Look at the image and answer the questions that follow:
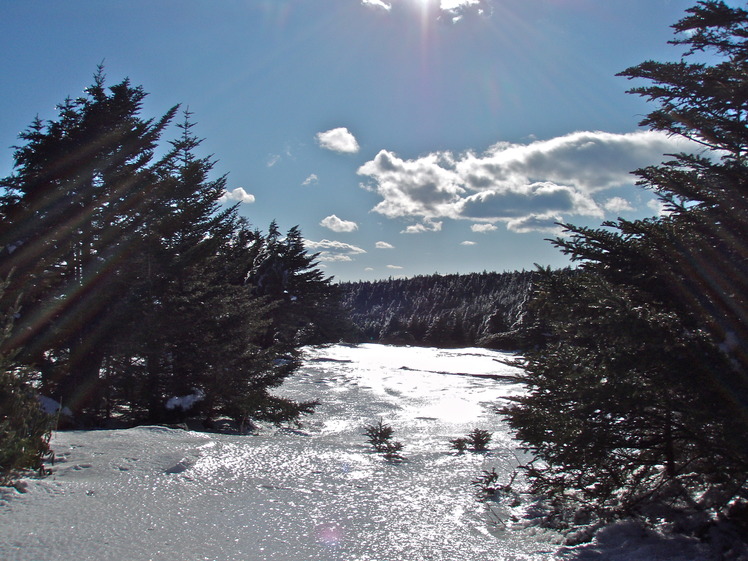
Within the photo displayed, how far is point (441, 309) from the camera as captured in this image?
5869 centimetres

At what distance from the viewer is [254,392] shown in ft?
28.5

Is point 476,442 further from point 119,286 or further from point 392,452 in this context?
point 119,286

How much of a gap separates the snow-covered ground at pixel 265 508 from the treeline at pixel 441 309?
2041cm

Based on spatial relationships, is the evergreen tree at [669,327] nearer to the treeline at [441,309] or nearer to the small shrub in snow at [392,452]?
the small shrub in snow at [392,452]

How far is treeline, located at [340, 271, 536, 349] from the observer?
1308 inches

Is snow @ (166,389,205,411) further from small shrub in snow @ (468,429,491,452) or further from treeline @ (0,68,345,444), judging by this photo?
small shrub in snow @ (468,429,491,452)

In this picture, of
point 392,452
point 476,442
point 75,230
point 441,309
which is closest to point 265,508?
point 392,452

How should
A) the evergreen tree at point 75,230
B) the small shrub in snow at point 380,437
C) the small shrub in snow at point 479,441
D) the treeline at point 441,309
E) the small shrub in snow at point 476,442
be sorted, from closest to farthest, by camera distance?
the small shrub in snow at point 380,437
the small shrub in snow at point 476,442
the small shrub in snow at point 479,441
the evergreen tree at point 75,230
the treeline at point 441,309

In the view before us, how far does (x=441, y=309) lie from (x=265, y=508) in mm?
55952

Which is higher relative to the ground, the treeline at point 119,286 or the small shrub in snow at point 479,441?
the treeline at point 119,286

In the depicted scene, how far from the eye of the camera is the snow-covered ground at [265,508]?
2.86 metres

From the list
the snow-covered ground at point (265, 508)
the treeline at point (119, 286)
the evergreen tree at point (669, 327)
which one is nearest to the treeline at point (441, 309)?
the treeline at point (119, 286)

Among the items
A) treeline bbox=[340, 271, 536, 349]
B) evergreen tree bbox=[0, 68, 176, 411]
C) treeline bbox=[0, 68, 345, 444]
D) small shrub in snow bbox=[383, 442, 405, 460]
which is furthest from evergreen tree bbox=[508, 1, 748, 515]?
treeline bbox=[340, 271, 536, 349]

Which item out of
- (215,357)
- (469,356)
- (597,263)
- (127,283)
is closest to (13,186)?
(127,283)
